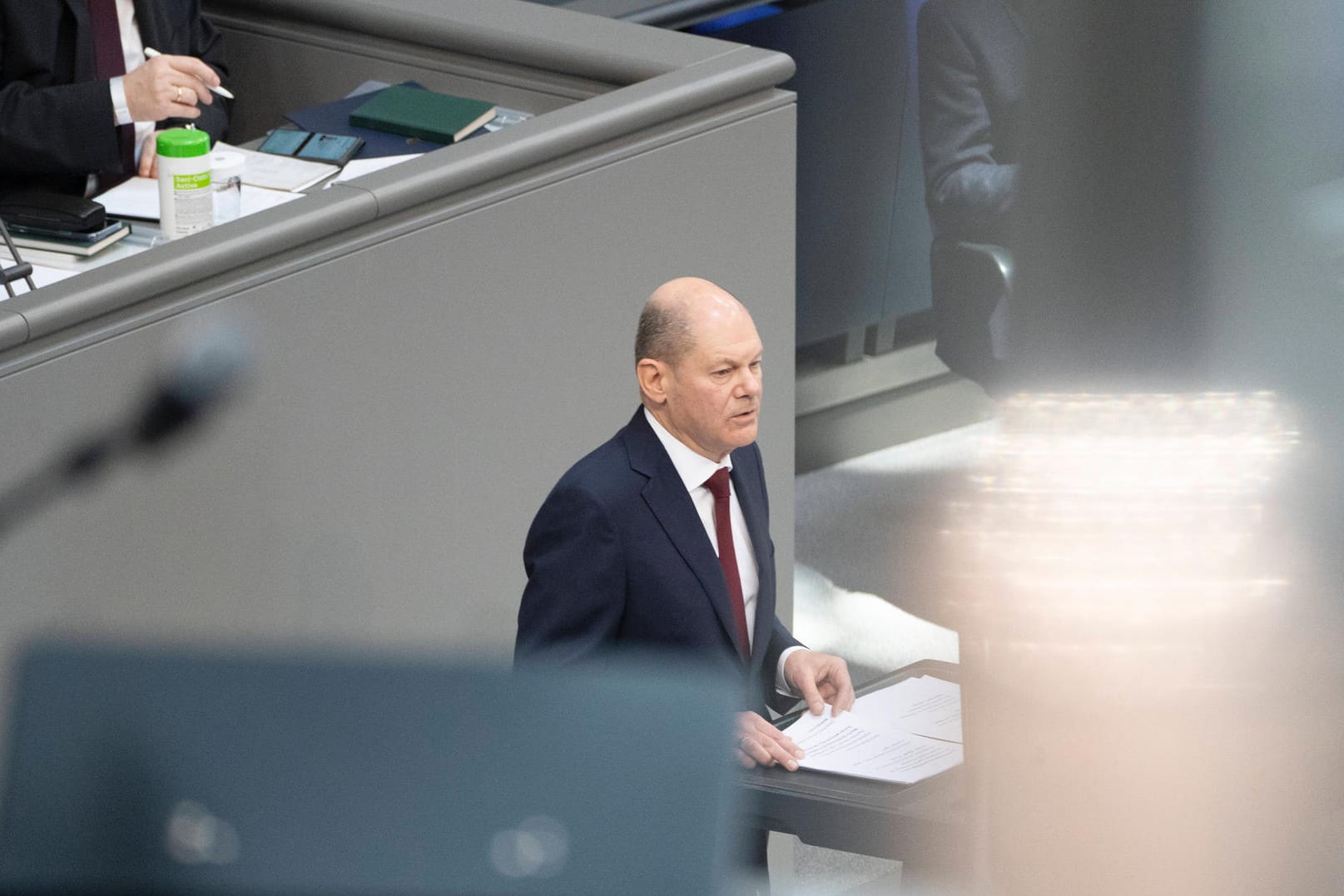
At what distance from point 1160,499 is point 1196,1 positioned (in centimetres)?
106

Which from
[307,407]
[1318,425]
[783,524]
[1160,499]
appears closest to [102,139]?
[307,407]

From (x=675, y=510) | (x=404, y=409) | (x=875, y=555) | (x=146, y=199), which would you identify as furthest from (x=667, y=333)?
(x=875, y=555)

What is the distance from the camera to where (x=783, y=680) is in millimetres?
1861

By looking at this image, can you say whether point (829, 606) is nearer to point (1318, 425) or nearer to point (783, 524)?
point (783, 524)

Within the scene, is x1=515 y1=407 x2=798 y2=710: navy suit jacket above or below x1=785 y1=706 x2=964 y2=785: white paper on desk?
above

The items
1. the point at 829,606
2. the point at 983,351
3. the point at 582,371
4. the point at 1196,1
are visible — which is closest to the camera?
the point at 1196,1

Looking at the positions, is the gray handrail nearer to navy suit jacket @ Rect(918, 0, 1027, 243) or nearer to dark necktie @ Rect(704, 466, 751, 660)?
dark necktie @ Rect(704, 466, 751, 660)

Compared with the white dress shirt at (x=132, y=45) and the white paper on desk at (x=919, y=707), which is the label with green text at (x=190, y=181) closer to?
the white dress shirt at (x=132, y=45)

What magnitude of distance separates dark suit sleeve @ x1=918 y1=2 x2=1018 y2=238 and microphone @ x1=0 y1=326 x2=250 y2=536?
1661 millimetres

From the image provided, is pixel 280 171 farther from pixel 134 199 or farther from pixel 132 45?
pixel 132 45

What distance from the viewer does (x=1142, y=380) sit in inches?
50.8

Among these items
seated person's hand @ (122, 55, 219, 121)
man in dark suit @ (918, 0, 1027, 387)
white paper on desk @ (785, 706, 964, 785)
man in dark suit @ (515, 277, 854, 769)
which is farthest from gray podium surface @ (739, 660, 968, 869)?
man in dark suit @ (918, 0, 1027, 387)

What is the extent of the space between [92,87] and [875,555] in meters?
1.98

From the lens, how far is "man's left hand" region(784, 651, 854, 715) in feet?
5.69
